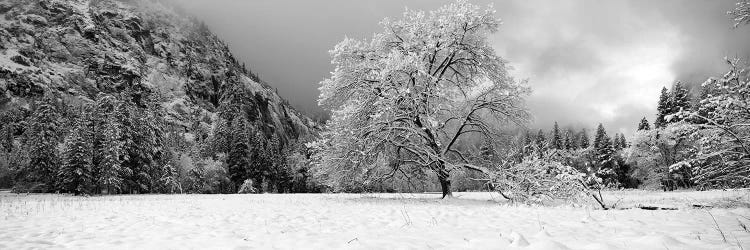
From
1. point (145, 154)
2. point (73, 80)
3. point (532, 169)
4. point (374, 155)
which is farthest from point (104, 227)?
point (73, 80)

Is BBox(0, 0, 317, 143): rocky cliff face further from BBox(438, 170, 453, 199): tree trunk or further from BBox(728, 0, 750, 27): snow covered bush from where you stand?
BBox(728, 0, 750, 27): snow covered bush

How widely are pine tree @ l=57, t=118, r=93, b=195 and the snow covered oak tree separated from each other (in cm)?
3092

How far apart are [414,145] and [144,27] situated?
20368 centimetres

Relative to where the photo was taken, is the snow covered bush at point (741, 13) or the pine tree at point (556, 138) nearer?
the snow covered bush at point (741, 13)

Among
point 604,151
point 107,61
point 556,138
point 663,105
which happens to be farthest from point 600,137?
point 107,61

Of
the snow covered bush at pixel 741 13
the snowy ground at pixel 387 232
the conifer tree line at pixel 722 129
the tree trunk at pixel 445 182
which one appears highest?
the snow covered bush at pixel 741 13

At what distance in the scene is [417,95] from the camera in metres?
15.4

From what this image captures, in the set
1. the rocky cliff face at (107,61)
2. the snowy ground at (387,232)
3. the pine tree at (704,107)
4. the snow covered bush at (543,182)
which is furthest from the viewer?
the rocky cliff face at (107,61)

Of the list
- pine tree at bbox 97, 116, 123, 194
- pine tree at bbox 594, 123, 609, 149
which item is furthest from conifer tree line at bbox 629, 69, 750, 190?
pine tree at bbox 594, 123, 609, 149

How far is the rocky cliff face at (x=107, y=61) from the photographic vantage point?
117875 mm

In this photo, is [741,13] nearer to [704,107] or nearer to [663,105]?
[704,107]

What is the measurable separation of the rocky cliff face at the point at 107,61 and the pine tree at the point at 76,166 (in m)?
91.4

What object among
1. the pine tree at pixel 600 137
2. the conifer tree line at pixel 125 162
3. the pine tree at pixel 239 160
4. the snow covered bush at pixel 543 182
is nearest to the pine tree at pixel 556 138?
the pine tree at pixel 600 137

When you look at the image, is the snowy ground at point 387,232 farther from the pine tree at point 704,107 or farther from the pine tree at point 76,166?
the pine tree at point 76,166
